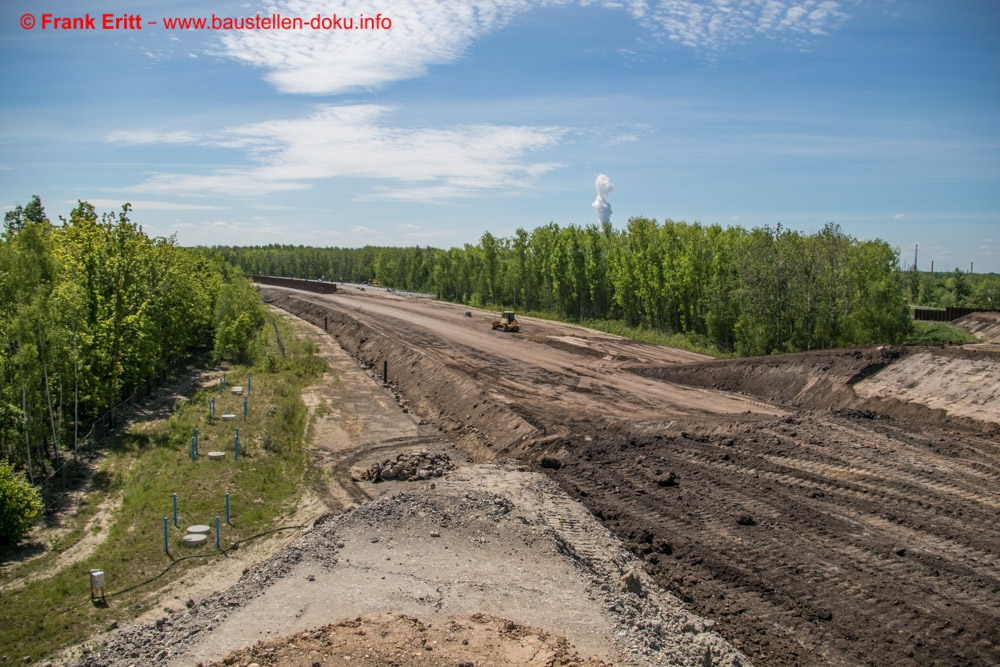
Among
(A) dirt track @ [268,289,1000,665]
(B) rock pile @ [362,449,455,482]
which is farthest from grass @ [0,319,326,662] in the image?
(A) dirt track @ [268,289,1000,665]

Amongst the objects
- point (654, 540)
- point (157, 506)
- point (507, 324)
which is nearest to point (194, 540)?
point (157, 506)

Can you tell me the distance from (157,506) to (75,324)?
8960 mm

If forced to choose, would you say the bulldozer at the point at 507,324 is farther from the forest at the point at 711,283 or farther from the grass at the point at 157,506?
the grass at the point at 157,506

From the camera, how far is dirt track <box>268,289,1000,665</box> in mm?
Result: 12258

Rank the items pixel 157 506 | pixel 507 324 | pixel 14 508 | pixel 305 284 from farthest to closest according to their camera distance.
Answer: pixel 305 284 → pixel 507 324 → pixel 157 506 → pixel 14 508

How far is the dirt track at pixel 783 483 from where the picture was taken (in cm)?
1226

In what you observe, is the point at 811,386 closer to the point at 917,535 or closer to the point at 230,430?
the point at 917,535

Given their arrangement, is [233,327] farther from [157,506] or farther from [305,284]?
[305,284]

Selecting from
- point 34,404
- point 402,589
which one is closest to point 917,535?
point 402,589

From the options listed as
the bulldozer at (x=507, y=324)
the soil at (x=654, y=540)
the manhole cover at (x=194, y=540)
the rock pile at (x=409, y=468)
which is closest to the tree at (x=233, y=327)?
the soil at (x=654, y=540)

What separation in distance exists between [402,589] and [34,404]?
14831 millimetres

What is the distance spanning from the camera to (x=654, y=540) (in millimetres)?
15305

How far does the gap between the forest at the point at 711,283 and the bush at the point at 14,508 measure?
3780 cm

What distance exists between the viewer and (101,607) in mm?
13641
